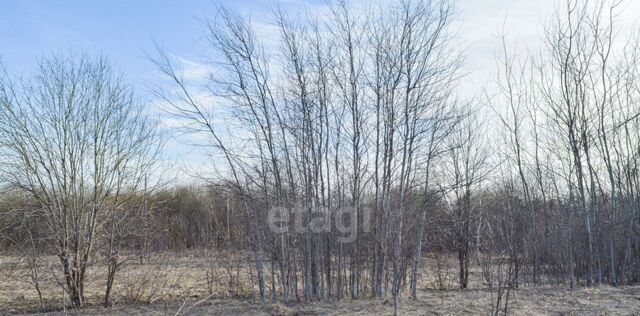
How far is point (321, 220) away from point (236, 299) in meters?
2.05

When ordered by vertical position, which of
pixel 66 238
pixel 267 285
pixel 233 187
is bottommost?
pixel 267 285

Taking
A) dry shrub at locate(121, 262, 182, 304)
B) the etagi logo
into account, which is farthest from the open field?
the etagi logo

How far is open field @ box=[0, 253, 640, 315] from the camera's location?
271 inches

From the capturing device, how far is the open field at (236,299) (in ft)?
22.6

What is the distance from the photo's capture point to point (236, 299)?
28.7ft

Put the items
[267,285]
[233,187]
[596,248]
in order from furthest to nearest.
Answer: [596,248], [267,285], [233,187]

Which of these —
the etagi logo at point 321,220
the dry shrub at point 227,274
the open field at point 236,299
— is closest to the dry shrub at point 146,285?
the open field at point 236,299

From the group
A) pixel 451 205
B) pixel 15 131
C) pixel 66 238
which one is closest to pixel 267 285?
pixel 66 238

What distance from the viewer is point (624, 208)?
10.6 metres

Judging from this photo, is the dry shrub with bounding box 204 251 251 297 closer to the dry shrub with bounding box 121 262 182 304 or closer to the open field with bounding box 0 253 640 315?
the open field with bounding box 0 253 640 315

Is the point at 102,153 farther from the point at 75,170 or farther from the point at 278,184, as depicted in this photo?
the point at 278,184

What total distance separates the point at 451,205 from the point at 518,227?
1.45 m

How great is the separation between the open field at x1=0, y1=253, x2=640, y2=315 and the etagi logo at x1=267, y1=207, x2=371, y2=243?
3.69ft

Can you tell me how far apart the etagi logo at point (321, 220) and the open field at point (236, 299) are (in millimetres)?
1126
